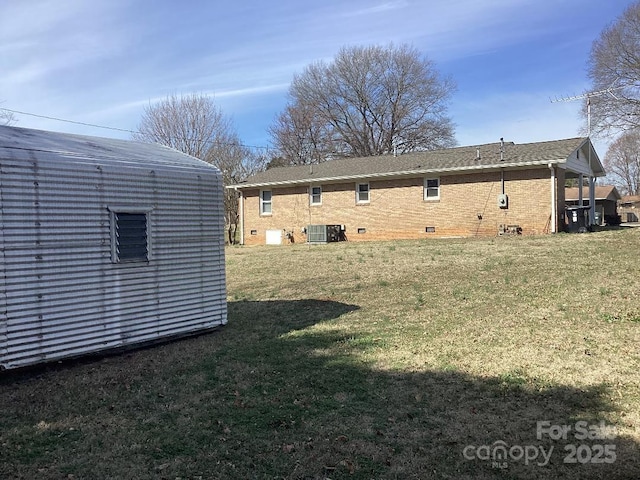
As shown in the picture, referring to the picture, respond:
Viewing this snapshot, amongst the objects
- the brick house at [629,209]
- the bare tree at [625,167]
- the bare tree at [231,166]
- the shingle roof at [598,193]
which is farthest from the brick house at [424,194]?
the bare tree at [625,167]

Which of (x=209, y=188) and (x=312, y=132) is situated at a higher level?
(x=312, y=132)

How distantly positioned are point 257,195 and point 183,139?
1070 centimetres

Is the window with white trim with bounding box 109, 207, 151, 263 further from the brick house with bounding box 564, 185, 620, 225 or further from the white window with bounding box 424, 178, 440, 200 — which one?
the brick house with bounding box 564, 185, 620, 225

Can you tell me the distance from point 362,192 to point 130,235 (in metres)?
16.3

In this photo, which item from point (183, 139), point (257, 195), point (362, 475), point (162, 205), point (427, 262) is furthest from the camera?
point (183, 139)

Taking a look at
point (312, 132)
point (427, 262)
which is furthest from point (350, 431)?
point (312, 132)

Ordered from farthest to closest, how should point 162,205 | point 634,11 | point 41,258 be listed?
point 634,11 < point 162,205 < point 41,258

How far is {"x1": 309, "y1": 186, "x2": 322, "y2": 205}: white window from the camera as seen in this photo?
2316cm

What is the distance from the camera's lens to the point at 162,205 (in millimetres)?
7008

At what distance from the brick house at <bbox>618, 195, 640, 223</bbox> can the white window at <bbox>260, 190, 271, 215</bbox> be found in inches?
1116

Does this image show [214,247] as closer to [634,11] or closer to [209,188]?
[209,188]

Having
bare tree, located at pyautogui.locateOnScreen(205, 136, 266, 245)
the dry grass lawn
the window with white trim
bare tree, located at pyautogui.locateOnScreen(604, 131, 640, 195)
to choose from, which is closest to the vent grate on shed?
the window with white trim

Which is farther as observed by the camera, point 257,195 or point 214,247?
point 257,195

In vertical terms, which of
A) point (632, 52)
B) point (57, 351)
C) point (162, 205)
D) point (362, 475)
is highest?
point (632, 52)
